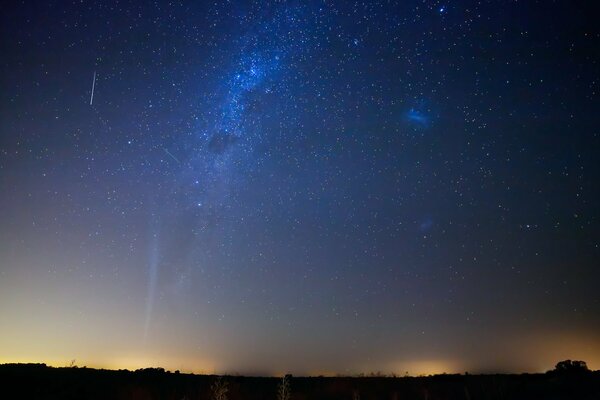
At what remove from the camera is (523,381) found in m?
30.1

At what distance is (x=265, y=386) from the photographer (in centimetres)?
3694

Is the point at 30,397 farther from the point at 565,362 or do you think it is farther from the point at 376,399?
the point at 565,362

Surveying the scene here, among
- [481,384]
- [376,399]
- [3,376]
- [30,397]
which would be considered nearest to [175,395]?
[30,397]

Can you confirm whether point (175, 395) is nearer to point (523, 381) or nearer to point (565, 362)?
point (523, 381)

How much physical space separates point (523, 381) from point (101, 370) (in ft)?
112

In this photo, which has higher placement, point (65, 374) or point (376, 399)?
point (65, 374)

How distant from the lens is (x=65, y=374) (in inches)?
1297

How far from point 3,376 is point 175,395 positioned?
12195mm

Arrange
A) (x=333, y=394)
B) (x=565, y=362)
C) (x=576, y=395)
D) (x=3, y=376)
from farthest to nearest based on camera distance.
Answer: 1. (x=565, y=362)
2. (x=333, y=394)
3. (x=3, y=376)
4. (x=576, y=395)

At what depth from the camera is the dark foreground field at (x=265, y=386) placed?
27688 mm

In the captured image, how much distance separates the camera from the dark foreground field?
27.7m

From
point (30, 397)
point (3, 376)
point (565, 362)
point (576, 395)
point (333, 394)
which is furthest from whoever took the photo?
point (565, 362)

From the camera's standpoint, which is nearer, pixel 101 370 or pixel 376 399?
pixel 376 399

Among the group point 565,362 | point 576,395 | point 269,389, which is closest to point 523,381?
point 576,395
